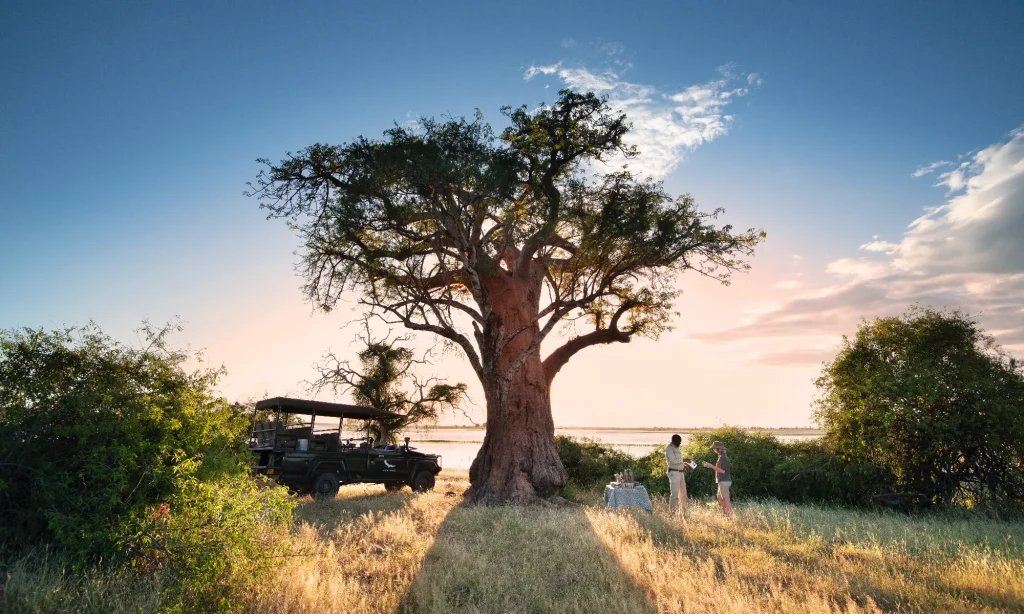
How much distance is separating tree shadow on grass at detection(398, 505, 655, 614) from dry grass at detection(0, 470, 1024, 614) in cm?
2

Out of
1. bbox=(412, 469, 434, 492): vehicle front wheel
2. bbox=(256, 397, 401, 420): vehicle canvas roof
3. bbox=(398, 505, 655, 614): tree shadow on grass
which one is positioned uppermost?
bbox=(256, 397, 401, 420): vehicle canvas roof

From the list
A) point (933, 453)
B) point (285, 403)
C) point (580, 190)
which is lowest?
point (933, 453)

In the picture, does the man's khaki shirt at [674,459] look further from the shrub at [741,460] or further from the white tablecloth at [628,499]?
the shrub at [741,460]

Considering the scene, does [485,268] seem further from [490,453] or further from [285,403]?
[285,403]

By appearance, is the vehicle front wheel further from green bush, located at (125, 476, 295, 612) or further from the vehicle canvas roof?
green bush, located at (125, 476, 295, 612)

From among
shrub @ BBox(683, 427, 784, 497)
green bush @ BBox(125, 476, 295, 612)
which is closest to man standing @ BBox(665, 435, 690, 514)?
shrub @ BBox(683, 427, 784, 497)

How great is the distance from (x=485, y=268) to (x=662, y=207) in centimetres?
582

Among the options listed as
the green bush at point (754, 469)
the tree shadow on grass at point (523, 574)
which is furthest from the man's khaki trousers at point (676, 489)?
the tree shadow on grass at point (523, 574)

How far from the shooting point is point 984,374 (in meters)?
13.9

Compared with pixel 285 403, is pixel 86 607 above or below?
below

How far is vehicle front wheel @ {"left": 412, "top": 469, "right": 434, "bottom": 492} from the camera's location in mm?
19531

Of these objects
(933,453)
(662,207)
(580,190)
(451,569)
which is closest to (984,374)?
(933,453)

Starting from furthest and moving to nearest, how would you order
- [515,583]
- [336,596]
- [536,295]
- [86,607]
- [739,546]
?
1. [536,295]
2. [739,546]
3. [515,583]
4. [336,596]
5. [86,607]

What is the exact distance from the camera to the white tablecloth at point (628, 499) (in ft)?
43.8
